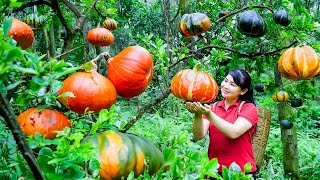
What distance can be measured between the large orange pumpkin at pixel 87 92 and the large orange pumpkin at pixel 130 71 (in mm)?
80

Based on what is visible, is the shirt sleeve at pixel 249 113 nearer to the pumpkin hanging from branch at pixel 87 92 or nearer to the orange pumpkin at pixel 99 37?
the pumpkin hanging from branch at pixel 87 92

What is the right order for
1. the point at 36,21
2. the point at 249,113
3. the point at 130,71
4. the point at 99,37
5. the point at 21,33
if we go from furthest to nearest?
the point at 99,37, the point at 36,21, the point at 249,113, the point at 21,33, the point at 130,71

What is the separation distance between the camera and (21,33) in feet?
4.90

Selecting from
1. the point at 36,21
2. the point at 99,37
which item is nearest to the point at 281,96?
the point at 99,37

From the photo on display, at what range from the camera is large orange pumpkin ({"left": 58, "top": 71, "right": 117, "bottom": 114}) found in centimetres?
119

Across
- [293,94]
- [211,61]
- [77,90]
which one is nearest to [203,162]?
[77,90]

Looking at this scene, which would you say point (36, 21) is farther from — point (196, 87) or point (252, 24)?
point (196, 87)

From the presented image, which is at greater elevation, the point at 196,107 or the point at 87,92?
the point at 87,92

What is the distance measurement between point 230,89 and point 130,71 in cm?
133

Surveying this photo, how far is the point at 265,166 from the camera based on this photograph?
5.58m

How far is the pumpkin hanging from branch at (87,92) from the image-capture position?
119cm

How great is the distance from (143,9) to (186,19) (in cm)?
714

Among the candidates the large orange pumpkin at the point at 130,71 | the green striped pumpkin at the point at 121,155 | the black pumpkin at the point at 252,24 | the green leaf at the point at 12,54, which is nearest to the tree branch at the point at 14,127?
the green leaf at the point at 12,54

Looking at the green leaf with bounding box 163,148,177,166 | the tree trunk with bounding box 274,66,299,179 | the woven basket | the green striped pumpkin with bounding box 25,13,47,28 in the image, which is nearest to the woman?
the woven basket
